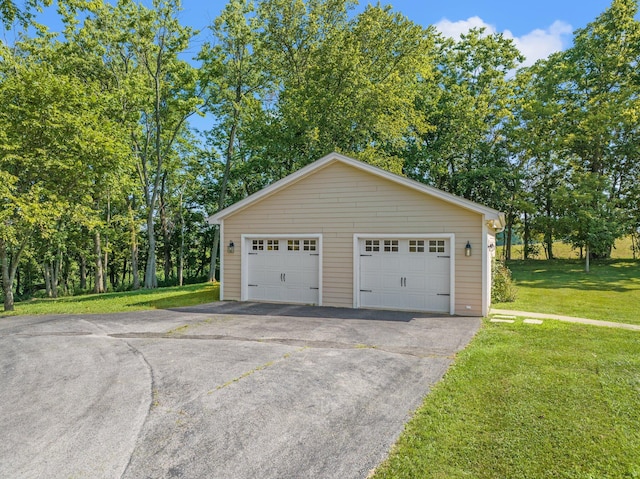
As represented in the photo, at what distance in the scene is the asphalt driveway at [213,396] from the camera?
3256 millimetres

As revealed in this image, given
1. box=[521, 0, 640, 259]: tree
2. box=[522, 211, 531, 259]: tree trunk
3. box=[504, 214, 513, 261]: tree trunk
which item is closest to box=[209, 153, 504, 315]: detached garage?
box=[521, 0, 640, 259]: tree

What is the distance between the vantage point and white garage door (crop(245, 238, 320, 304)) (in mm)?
11258

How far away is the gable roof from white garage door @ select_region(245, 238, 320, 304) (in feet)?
4.22

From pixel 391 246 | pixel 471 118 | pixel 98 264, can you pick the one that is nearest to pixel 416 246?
pixel 391 246

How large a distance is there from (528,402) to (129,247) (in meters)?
25.7

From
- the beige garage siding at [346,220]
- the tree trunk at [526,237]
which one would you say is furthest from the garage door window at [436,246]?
the tree trunk at [526,237]

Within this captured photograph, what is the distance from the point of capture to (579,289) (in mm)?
15094

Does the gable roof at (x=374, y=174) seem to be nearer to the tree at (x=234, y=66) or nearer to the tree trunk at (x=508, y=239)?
the tree at (x=234, y=66)

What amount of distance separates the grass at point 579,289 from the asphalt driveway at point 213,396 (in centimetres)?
433

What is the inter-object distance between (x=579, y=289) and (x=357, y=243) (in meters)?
10.3

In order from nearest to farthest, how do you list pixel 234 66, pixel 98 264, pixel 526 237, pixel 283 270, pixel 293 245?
1. pixel 293 245
2. pixel 283 270
3. pixel 234 66
4. pixel 98 264
5. pixel 526 237

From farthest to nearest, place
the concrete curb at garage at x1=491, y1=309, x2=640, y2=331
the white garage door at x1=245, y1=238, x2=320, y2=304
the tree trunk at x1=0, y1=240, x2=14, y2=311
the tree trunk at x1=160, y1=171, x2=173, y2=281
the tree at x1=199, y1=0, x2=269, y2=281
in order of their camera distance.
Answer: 1. the tree trunk at x1=160, y1=171, x2=173, y2=281
2. the tree at x1=199, y1=0, x2=269, y2=281
3. the tree trunk at x1=0, y1=240, x2=14, y2=311
4. the white garage door at x1=245, y1=238, x2=320, y2=304
5. the concrete curb at garage at x1=491, y1=309, x2=640, y2=331

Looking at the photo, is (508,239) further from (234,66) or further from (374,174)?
(234,66)

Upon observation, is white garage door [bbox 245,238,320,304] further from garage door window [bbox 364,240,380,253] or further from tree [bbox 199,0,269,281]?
tree [bbox 199,0,269,281]
